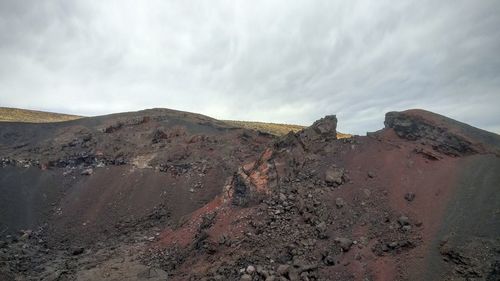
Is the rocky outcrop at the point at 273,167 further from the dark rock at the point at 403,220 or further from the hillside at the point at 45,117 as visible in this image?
the hillside at the point at 45,117

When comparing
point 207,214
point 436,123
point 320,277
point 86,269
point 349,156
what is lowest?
point 86,269

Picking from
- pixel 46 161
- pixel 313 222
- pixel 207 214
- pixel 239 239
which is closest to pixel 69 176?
pixel 46 161

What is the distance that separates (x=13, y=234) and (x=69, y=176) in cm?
541

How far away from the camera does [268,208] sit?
15094 millimetres

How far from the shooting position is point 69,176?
23.0 metres

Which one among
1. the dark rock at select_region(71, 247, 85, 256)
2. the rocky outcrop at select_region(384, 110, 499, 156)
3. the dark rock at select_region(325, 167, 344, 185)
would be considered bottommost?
the dark rock at select_region(71, 247, 85, 256)

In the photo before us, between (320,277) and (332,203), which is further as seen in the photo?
(332,203)

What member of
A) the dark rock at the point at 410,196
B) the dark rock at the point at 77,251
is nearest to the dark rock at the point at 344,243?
the dark rock at the point at 410,196

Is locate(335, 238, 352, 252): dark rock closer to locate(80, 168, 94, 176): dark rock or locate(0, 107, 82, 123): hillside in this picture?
locate(80, 168, 94, 176): dark rock

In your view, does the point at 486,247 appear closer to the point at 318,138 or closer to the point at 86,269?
the point at 318,138

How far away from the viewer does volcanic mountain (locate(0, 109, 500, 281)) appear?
12188 millimetres

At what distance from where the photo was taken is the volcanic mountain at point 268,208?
12.2 metres

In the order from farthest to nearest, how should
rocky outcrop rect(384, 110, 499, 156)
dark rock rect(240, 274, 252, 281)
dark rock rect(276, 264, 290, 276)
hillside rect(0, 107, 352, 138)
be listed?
hillside rect(0, 107, 352, 138) < rocky outcrop rect(384, 110, 499, 156) < dark rock rect(240, 274, 252, 281) < dark rock rect(276, 264, 290, 276)

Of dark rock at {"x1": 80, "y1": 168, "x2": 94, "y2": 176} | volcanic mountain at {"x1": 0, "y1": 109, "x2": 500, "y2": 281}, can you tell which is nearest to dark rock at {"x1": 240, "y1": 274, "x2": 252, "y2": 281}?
volcanic mountain at {"x1": 0, "y1": 109, "x2": 500, "y2": 281}
